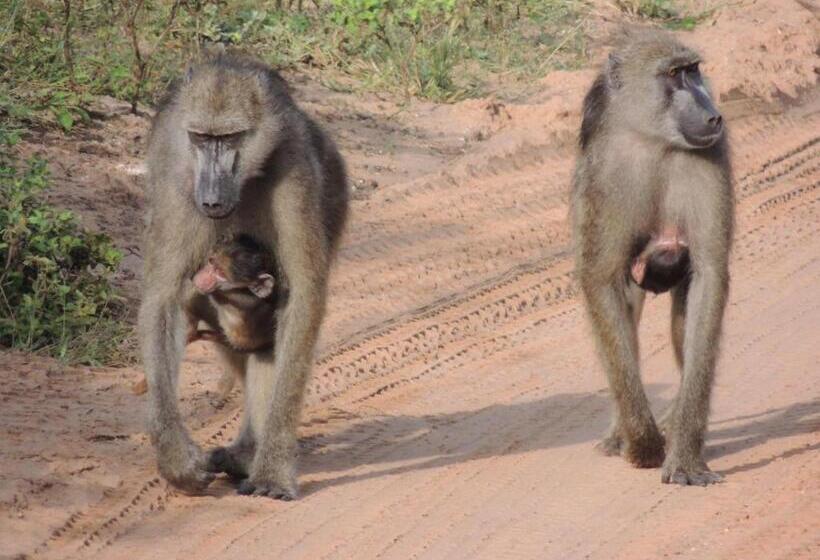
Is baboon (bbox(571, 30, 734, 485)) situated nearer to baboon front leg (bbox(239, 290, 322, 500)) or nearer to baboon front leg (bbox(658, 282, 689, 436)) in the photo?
baboon front leg (bbox(658, 282, 689, 436))

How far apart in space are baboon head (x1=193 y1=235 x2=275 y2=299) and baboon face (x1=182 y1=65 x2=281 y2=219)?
0.21 m

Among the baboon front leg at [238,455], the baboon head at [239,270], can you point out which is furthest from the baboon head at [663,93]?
the baboon front leg at [238,455]

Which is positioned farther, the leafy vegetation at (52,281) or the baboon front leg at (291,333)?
the leafy vegetation at (52,281)

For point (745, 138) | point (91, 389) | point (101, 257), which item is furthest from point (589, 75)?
point (91, 389)

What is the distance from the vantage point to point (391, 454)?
260 inches

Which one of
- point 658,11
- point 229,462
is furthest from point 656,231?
point 658,11

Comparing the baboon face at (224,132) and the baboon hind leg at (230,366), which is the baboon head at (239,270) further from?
the baboon hind leg at (230,366)

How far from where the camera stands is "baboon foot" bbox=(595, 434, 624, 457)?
6492 mm

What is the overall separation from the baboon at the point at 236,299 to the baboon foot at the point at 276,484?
0.55 m

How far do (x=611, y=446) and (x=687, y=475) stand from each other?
20.9 inches

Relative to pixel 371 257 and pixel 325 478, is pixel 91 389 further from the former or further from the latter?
pixel 371 257

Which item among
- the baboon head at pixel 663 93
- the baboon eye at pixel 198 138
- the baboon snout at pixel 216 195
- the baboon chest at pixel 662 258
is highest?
the baboon head at pixel 663 93

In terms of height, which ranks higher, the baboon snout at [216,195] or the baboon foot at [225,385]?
the baboon snout at [216,195]

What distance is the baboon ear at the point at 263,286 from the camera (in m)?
6.06
